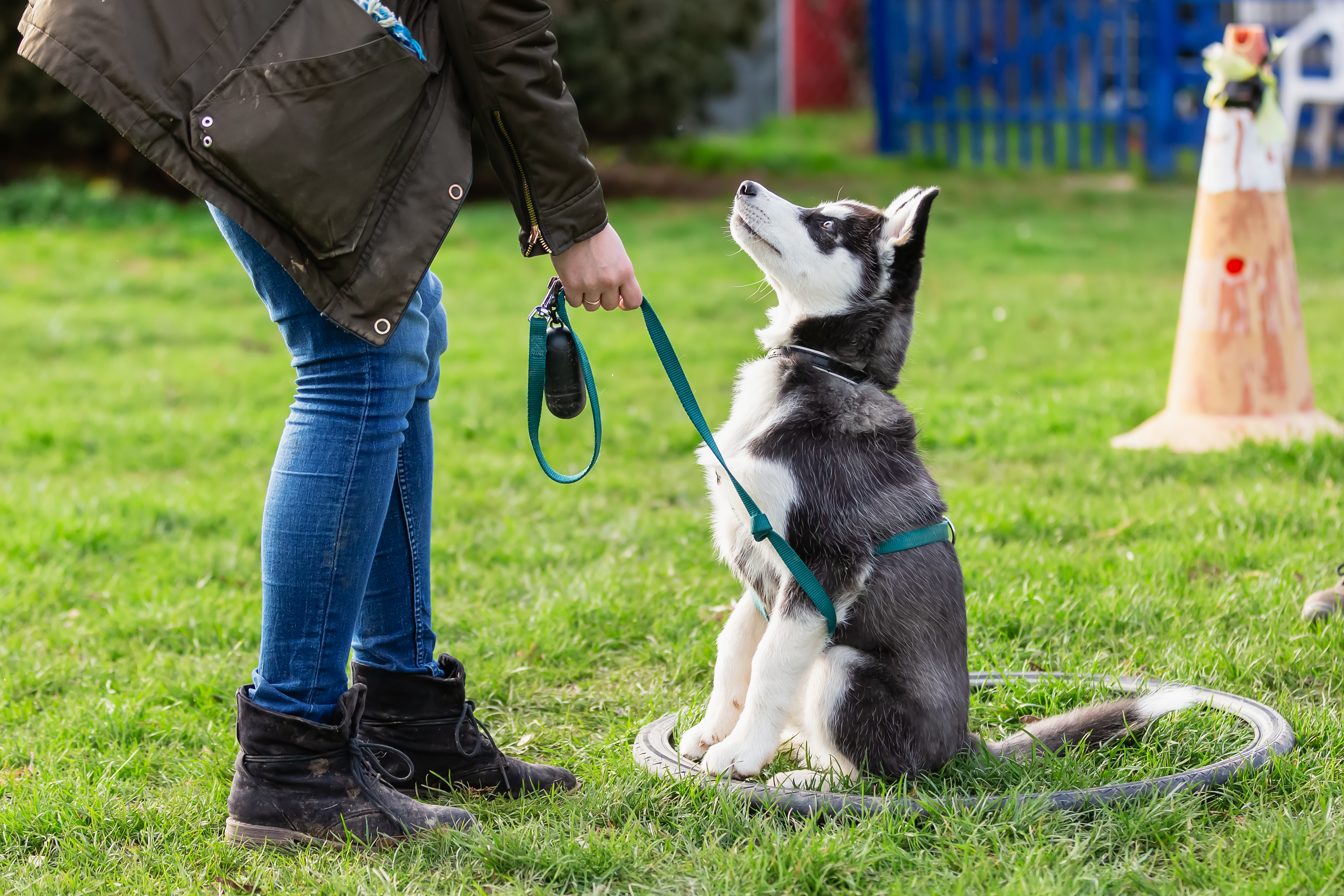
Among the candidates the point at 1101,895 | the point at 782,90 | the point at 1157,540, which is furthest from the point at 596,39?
the point at 782,90

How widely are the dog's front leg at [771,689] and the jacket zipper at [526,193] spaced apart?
88cm

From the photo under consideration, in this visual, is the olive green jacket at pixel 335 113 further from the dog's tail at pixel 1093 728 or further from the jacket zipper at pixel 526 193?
the dog's tail at pixel 1093 728

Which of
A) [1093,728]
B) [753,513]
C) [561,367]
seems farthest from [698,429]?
[1093,728]

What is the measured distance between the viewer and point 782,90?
24.4 metres

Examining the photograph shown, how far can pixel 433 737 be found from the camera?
2.78 meters

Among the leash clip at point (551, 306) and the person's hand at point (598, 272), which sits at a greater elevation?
the person's hand at point (598, 272)

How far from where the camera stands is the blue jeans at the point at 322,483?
7.78 feet

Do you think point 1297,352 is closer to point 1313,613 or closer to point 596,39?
point 1313,613

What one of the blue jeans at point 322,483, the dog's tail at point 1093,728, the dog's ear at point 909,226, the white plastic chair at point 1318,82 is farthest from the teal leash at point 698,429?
the white plastic chair at point 1318,82

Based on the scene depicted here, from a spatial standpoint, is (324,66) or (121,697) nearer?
(324,66)

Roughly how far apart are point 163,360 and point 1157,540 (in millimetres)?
5465

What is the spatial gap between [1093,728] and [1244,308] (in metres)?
3.13

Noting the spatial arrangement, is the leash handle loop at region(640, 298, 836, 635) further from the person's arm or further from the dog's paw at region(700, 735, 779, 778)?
the dog's paw at region(700, 735, 779, 778)

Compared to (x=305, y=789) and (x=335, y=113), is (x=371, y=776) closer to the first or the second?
(x=305, y=789)
